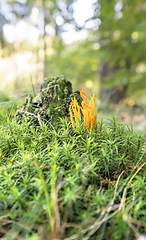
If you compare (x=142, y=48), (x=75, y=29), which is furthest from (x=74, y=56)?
(x=142, y=48)

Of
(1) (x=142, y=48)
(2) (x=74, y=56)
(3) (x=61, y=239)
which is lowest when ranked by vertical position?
(3) (x=61, y=239)

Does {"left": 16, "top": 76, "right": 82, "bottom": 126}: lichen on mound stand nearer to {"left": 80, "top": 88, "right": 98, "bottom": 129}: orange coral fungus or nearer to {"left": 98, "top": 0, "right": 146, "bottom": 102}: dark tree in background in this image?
{"left": 80, "top": 88, "right": 98, "bottom": 129}: orange coral fungus

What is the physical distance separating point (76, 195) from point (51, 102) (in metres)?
0.93

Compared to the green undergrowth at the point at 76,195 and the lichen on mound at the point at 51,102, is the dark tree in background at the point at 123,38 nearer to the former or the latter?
the lichen on mound at the point at 51,102

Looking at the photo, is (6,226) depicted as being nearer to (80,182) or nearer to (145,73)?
(80,182)

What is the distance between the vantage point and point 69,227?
720 mm

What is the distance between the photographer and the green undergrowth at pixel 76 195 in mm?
680

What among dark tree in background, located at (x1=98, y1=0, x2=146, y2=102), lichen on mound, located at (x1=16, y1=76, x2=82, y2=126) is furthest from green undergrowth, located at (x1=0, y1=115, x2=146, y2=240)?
dark tree in background, located at (x1=98, y1=0, x2=146, y2=102)

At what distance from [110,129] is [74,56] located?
207 inches

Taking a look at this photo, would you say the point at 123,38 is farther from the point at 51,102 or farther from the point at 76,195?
the point at 76,195

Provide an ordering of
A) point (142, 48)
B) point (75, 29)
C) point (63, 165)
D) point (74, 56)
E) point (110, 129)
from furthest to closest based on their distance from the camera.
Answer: point (74, 56), point (142, 48), point (75, 29), point (110, 129), point (63, 165)

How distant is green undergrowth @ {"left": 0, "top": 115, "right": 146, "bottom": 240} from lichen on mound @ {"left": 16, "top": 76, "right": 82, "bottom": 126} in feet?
1.03

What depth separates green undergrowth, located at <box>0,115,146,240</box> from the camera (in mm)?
680

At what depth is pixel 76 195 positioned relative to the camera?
2.45ft
